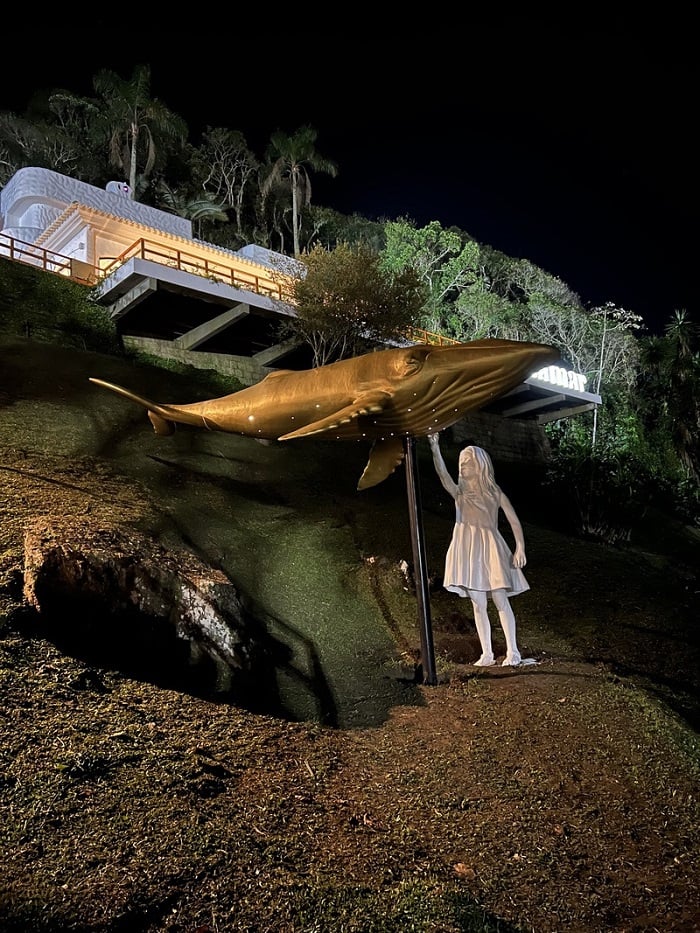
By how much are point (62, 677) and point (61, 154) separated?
1625 inches

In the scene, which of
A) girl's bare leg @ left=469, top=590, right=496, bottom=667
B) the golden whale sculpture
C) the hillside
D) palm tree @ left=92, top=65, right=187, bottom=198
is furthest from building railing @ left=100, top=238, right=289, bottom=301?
girl's bare leg @ left=469, top=590, right=496, bottom=667

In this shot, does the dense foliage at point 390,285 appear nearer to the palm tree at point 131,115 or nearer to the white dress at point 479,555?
the palm tree at point 131,115

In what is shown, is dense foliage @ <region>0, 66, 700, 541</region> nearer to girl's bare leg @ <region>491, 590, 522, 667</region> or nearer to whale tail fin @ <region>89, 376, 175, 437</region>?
girl's bare leg @ <region>491, 590, 522, 667</region>

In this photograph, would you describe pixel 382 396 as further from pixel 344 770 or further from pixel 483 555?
pixel 344 770

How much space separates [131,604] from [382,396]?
3.31 metres

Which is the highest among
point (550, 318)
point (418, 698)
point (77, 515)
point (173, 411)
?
point (550, 318)

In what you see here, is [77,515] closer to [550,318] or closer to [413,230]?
[413,230]

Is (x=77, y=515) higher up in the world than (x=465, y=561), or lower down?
higher up

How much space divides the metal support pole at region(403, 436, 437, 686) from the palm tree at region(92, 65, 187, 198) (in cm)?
3038

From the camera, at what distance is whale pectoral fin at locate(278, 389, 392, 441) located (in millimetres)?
5605

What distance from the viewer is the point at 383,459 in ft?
21.4

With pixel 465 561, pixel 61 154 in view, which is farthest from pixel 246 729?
pixel 61 154

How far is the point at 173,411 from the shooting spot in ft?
23.2

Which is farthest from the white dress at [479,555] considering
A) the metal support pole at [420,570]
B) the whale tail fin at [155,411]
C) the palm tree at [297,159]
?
the palm tree at [297,159]
